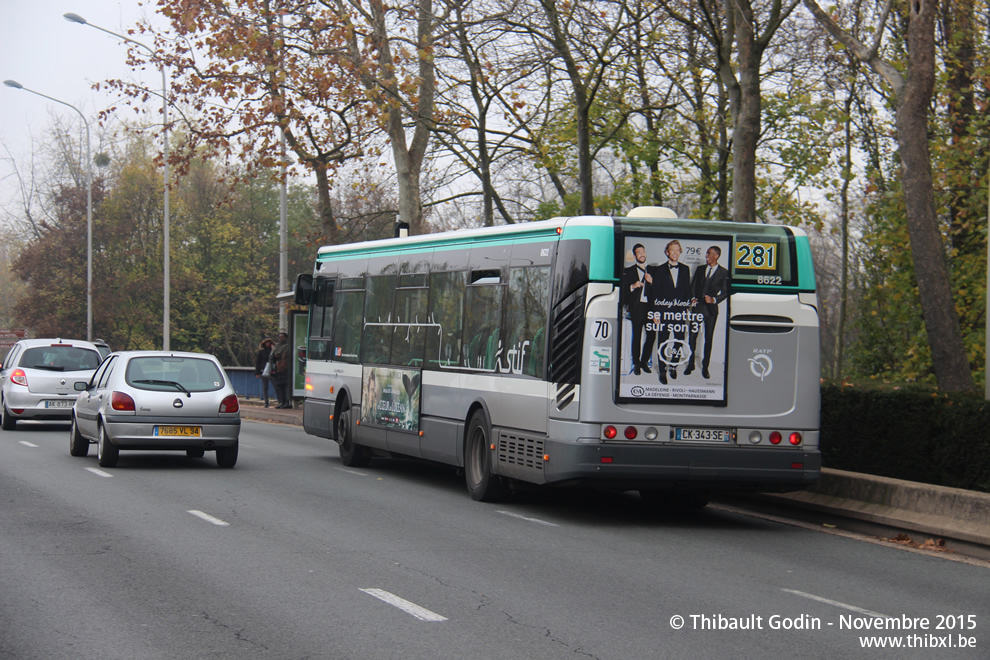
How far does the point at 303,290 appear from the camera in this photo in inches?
790

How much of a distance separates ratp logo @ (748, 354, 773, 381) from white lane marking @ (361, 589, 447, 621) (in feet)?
17.0

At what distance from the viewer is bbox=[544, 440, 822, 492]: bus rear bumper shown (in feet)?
37.7

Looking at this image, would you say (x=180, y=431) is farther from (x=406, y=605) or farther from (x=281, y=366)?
(x=281, y=366)

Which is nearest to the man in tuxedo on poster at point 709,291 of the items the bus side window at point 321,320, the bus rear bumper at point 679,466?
the bus rear bumper at point 679,466

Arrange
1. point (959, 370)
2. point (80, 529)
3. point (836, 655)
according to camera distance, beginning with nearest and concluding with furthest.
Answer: point (836, 655) → point (80, 529) → point (959, 370)

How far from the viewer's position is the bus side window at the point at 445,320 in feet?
47.5

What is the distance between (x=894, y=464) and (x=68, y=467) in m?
10.5

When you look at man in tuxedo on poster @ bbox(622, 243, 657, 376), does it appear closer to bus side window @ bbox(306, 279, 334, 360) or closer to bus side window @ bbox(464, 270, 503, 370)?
bus side window @ bbox(464, 270, 503, 370)

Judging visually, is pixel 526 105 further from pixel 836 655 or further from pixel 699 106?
pixel 836 655

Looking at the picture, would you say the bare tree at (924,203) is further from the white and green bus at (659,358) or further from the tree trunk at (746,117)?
the white and green bus at (659,358)

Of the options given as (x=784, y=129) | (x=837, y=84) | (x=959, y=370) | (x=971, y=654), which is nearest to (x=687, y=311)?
(x=959, y=370)

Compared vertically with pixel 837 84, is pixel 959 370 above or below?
below

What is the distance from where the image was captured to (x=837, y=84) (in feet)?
93.3

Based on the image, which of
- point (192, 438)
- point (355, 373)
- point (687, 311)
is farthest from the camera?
point (355, 373)
